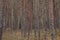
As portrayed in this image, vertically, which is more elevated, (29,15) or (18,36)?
(29,15)

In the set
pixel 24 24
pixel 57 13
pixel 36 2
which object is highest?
pixel 36 2

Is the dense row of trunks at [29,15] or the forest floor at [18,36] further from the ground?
the dense row of trunks at [29,15]

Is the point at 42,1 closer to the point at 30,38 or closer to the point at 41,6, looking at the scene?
the point at 41,6

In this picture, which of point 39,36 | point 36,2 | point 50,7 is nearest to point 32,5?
point 36,2

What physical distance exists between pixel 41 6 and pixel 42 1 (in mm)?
66

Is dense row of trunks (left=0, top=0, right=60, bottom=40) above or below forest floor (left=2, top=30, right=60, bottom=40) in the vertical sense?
above

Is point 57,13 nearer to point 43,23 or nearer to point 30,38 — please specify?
point 43,23

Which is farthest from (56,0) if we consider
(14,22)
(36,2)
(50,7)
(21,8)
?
(14,22)

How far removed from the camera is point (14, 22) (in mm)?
2113

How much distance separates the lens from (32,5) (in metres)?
2.12

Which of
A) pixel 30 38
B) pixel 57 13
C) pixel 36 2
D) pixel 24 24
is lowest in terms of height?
pixel 30 38

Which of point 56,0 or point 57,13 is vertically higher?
point 56,0

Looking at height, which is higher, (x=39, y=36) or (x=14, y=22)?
(x=14, y=22)

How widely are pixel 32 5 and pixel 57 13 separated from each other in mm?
332
